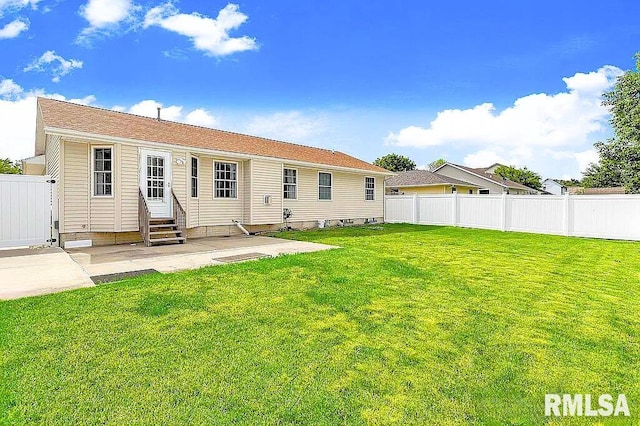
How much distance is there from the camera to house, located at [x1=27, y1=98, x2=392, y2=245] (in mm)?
8859

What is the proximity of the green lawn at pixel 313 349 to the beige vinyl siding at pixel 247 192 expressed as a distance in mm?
6828

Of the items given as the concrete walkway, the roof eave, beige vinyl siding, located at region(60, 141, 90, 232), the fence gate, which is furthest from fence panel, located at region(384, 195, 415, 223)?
the fence gate

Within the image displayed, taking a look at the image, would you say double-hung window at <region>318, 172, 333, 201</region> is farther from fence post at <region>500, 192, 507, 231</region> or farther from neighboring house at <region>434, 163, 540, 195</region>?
neighboring house at <region>434, 163, 540, 195</region>

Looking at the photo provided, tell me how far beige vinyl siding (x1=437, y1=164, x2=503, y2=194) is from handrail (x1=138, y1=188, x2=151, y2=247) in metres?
27.0

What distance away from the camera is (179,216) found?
10039mm

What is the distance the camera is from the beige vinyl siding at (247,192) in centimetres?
1215

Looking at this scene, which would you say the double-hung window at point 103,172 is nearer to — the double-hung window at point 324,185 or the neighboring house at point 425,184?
the double-hung window at point 324,185

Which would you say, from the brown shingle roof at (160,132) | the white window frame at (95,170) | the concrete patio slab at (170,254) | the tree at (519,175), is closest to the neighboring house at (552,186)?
the tree at (519,175)

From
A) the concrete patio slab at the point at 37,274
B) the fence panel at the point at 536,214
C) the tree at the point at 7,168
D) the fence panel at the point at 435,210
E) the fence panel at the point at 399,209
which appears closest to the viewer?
the concrete patio slab at the point at 37,274

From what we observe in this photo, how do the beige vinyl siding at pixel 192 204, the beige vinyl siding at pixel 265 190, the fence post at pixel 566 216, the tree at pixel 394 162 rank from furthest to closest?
1. the tree at pixel 394 162
2. the fence post at pixel 566 216
3. the beige vinyl siding at pixel 265 190
4. the beige vinyl siding at pixel 192 204

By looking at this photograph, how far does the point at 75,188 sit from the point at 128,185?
1.20m

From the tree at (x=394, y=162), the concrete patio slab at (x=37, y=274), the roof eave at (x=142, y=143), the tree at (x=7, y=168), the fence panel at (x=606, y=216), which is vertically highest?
the tree at (x=394, y=162)

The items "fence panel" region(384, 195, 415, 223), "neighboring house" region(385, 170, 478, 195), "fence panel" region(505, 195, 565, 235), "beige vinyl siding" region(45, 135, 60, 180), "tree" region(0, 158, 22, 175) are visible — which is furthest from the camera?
"neighboring house" region(385, 170, 478, 195)

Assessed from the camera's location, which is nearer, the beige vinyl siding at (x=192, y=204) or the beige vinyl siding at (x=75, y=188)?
the beige vinyl siding at (x=75, y=188)
